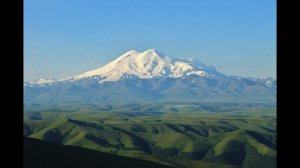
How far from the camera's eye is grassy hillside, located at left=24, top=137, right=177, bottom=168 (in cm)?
9445

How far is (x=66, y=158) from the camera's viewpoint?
106312 millimetres

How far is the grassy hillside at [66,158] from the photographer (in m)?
94.4

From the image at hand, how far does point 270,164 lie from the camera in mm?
190875
